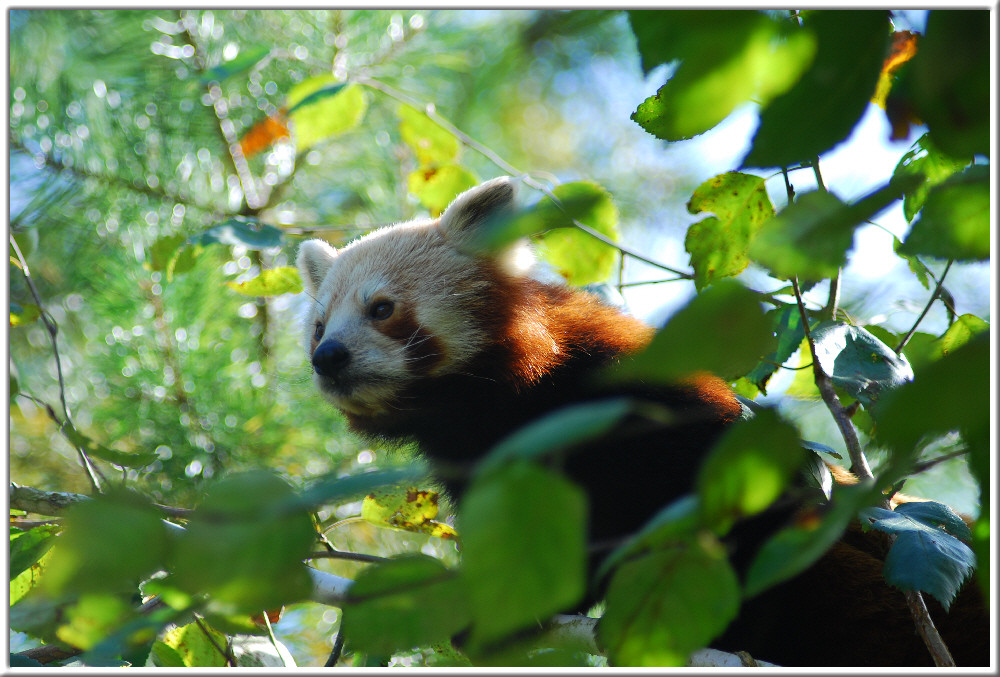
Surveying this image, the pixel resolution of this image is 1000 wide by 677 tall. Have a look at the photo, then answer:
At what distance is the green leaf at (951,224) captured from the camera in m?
0.61

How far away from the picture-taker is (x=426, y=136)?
6.66 ft

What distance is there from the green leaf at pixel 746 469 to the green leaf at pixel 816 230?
113mm

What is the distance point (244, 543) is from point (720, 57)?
18.2 inches

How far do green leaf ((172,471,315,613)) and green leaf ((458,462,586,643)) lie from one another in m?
0.14

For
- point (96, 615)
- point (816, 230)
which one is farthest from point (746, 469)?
point (96, 615)

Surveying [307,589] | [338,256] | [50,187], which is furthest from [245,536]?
[50,187]

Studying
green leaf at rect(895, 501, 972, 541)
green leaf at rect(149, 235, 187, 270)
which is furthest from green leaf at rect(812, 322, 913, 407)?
green leaf at rect(149, 235, 187, 270)

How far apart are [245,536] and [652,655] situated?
1.06ft

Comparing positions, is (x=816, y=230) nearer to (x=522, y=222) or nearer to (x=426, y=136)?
(x=522, y=222)

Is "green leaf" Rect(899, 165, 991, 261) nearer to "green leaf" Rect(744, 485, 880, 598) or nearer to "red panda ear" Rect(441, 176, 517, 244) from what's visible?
"green leaf" Rect(744, 485, 880, 598)

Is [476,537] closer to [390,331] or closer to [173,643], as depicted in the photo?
[173,643]

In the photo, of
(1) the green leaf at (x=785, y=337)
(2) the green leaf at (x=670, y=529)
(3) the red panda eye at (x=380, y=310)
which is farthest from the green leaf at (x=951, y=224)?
(3) the red panda eye at (x=380, y=310)

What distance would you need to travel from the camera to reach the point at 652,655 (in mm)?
571

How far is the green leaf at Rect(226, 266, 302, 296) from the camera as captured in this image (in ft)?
6.12
